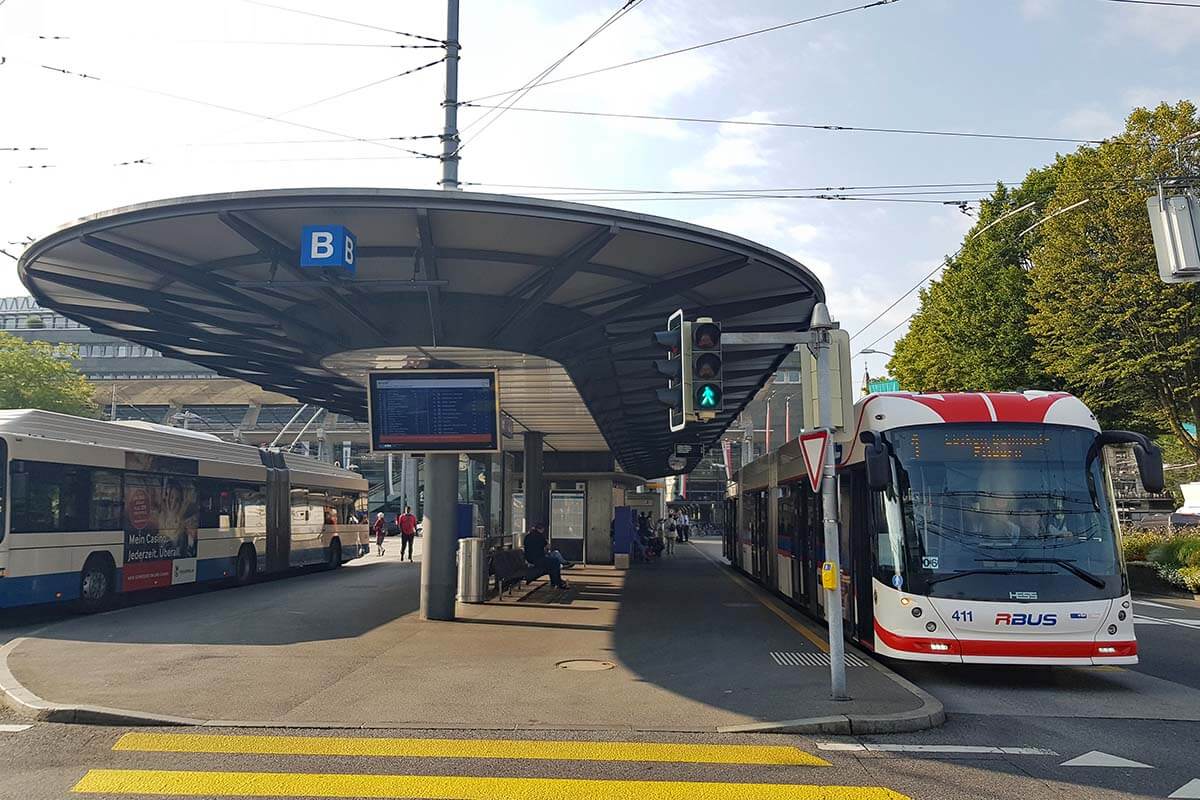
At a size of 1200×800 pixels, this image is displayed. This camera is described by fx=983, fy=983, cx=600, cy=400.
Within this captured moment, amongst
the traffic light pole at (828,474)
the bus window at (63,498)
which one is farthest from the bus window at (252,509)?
the traffic light pole at (828,474)

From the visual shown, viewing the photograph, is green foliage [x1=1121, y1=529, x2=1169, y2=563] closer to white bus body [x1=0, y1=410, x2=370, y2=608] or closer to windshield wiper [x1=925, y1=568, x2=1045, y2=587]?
windshield wiper [x1=925, y1=568, x2=1045, y2=587]

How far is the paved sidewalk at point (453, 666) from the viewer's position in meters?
8.46

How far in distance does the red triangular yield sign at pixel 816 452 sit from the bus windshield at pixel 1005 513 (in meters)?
1.76

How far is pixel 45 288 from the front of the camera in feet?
47.3

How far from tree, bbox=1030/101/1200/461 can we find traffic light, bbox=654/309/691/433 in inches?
886

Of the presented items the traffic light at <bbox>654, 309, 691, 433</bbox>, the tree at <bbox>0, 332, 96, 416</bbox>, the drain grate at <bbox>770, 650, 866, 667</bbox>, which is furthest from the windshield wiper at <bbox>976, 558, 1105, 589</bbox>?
the tree at <bbox>0, 332, 96, 416</bbox>

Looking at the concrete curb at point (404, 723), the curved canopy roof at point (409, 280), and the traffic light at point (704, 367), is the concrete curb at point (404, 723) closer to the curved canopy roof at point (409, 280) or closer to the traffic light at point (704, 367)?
the traffic light at point (704, 367)

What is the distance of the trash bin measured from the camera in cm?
1791

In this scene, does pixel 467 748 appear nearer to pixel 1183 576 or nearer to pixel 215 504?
pixel 215 504

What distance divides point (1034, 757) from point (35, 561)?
1361cm

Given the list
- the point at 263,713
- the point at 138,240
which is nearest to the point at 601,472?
the point at 138,240

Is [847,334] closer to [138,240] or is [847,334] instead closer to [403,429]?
[403,429]

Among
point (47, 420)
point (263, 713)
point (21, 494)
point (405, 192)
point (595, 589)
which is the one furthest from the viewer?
point (595, 589)

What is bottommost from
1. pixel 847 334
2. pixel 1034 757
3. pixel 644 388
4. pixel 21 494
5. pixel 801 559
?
pixel 1034 757
